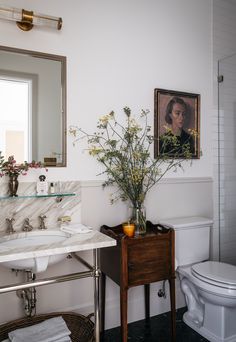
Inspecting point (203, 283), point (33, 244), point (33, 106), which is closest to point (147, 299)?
point (203, 283)

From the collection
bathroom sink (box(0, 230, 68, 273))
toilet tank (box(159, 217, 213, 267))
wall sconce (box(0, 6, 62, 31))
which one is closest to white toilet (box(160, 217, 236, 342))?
toilet tank (box(159, 217, 213, 267))

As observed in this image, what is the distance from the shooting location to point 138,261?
1.81 meters

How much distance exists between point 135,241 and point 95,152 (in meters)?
0.65

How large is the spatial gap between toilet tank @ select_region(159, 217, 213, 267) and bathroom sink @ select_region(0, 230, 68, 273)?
2.97ft

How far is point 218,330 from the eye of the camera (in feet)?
6.54

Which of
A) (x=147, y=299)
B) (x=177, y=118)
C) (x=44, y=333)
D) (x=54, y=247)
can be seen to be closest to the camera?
(x=54, y=247)

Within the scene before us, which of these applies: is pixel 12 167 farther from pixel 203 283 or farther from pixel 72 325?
pixel 203 283

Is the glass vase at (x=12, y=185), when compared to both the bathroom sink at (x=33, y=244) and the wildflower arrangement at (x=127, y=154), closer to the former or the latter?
the bathroom sink at (x=33, y=244)

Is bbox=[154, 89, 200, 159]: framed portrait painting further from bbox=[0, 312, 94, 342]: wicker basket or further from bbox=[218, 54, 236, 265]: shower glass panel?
bbox=[0, 312, 94, 342]: wicker basket

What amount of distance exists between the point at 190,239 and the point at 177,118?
1004 mm

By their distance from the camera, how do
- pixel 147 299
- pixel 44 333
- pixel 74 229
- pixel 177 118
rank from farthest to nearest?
pixel 177 118, pixel 147 299, pixel 74 229, pixel 44 333

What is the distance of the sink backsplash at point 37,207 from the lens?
1804mm

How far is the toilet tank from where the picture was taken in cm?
220

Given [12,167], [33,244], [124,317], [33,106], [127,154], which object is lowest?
[124,317]
